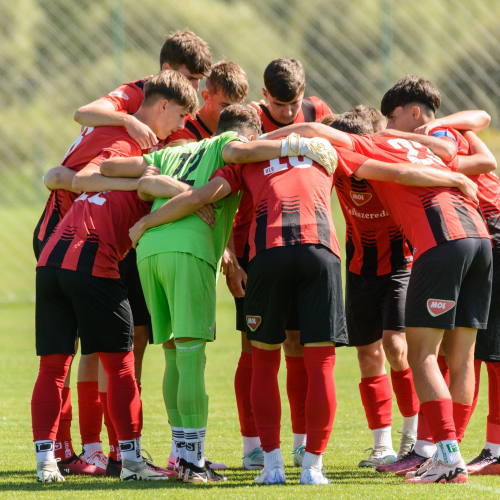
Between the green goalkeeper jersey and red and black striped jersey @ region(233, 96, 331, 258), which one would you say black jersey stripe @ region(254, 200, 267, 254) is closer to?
the green goalkeeper jersey

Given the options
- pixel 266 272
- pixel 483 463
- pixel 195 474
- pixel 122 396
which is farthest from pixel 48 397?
pixel 483 463

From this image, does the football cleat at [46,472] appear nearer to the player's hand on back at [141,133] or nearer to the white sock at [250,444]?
the white sock at [250,444]

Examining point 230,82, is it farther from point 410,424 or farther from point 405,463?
point 405,463

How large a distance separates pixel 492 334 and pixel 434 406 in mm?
835

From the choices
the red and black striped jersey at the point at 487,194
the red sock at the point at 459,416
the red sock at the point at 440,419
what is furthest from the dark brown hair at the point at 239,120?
the red sock at the point at 459,416

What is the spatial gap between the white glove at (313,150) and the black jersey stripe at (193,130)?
127 centimetres

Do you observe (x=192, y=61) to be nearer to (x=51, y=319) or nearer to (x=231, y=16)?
(x=51, y=319)

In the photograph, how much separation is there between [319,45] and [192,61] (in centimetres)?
1622

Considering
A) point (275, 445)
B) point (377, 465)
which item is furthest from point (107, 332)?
point (377, 465)

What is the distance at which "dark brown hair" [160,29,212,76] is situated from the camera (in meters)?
4.99

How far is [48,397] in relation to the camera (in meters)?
3.81

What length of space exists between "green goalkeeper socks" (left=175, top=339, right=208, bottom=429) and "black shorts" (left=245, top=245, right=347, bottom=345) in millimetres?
320

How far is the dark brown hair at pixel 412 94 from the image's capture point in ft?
14.5

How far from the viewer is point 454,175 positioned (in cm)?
394
